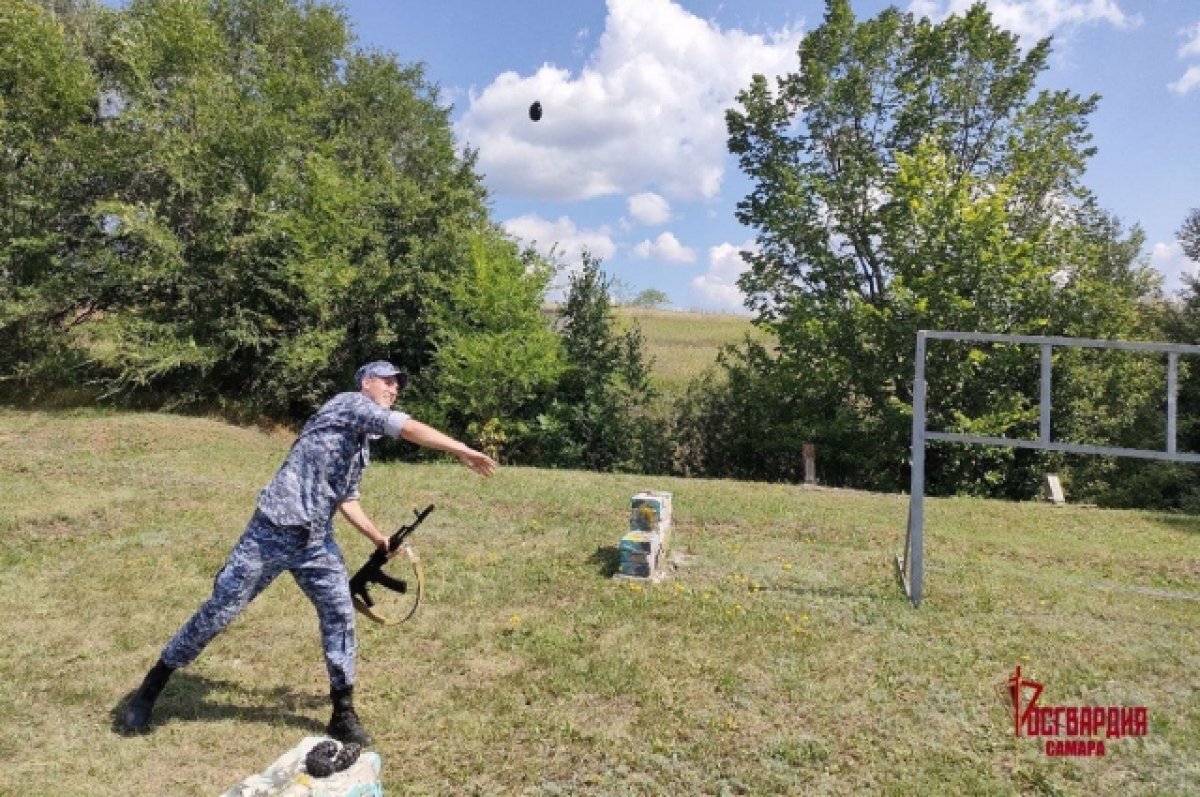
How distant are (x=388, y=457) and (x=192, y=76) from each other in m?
11.9

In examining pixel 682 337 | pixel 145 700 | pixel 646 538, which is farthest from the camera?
pixel 682 337

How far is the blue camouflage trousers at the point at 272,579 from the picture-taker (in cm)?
428

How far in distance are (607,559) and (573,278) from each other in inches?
536

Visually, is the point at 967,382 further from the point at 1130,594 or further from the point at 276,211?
the point at 276,211

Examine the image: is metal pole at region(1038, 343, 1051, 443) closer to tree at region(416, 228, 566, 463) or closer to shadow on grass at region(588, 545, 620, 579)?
shadow on grass at region(588, 545, 620, 579)

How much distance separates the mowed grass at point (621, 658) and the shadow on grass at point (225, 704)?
0.07 feet

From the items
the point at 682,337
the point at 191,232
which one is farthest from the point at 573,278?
the point at 682,337

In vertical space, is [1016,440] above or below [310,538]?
above

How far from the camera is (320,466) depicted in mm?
4270

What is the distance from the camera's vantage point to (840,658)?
564 cm

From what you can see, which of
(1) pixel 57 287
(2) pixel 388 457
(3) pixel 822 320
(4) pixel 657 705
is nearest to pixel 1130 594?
(4) pixel 657 705

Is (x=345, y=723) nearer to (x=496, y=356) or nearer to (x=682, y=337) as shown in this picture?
(x=496, y=356)

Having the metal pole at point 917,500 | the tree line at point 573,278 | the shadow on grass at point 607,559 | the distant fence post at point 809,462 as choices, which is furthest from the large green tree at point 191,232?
the metal pole at point 917,500

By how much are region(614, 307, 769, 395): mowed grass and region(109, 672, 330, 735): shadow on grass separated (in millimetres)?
16330
